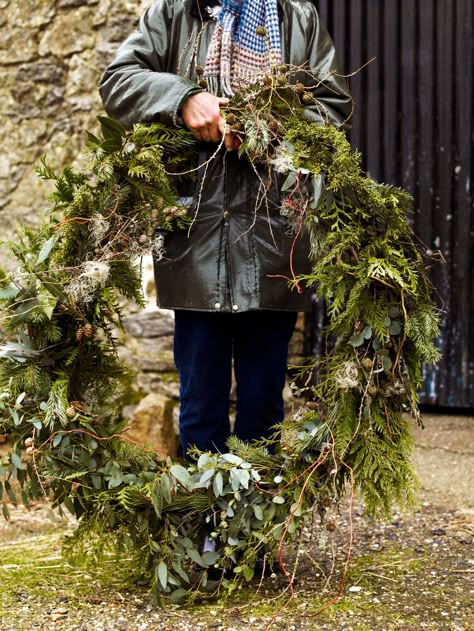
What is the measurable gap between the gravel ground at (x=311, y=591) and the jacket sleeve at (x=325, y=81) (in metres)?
1.29

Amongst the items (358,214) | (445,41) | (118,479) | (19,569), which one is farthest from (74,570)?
(445,41)

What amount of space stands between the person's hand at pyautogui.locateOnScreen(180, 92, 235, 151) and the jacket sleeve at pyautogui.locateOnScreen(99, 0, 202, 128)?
31mm

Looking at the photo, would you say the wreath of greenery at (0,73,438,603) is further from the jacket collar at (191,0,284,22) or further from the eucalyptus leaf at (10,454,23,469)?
the jacket collar at (191,0,284,22)

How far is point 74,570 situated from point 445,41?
10.7ft

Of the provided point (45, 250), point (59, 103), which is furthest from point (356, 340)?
point (59, 103)

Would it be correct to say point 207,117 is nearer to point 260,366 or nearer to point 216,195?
point 216,195

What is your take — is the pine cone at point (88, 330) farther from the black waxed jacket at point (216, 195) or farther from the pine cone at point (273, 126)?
the pine cone at point (273, 126)

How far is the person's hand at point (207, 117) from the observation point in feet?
8.21

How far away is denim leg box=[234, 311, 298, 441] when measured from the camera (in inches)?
108

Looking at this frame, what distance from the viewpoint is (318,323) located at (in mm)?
4566

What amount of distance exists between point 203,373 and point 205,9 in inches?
47.7

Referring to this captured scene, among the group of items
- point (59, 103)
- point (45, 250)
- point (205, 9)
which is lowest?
point (45, 250)

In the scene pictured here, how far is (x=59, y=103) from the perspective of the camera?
4.48 meters

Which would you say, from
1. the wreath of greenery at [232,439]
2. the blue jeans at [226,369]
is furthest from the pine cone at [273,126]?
the blue jeans at [226,369]
